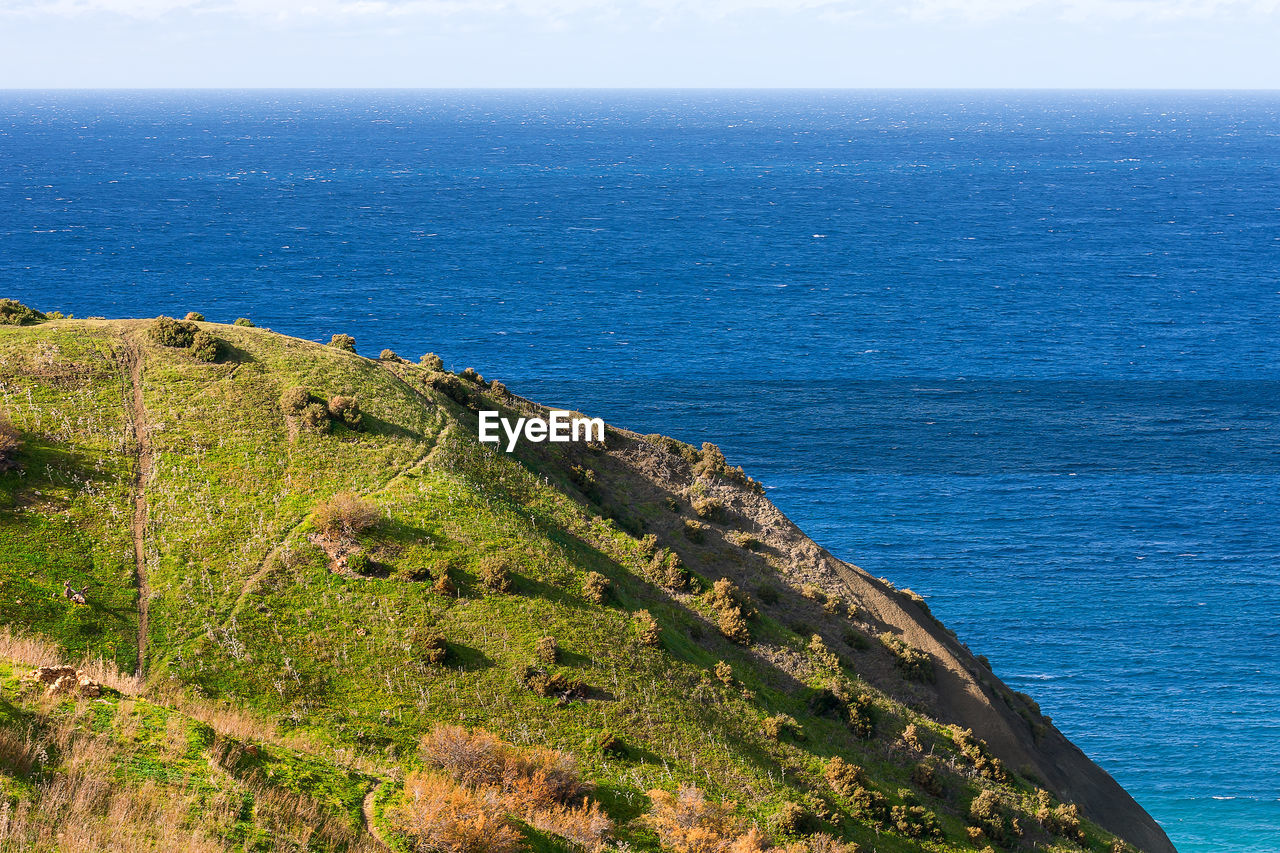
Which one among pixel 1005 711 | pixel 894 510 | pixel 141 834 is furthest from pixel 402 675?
pixel 894 510

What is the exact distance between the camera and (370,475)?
44.8 m

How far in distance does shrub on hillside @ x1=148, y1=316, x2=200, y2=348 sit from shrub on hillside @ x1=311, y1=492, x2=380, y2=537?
16472 mm

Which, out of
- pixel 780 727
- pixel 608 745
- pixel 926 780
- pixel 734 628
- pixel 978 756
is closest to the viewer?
pixel 608 745

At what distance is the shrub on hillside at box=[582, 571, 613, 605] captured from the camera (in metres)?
40.7

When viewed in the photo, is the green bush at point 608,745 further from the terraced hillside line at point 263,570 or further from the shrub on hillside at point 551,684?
the terraced hillside line at point 263,570

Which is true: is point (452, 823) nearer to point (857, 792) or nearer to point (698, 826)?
point (698, 826)

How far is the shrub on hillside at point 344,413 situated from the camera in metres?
A: 47.5

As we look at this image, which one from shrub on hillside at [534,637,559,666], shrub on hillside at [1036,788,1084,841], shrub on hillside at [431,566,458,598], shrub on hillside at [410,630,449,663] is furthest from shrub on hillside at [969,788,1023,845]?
shrub on hillside at [431,566,458,598]

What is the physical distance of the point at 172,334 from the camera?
167ft

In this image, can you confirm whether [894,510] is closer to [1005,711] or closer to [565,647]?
[1005,711]

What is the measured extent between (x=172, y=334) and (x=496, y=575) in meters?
24.9

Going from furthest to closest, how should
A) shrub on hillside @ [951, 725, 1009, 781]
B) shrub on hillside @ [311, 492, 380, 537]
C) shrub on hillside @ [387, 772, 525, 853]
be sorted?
shrub on hillside @ [951, 725, 1009, 781] < shrub on hillside @ [311, 492, 380, 537] < shrub on hillside @ [387, 772, 525, 853]

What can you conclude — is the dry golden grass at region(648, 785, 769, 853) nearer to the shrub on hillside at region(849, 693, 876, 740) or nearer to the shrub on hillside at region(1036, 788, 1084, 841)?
the shrub on hillside at region(849, 693, 876, 740)

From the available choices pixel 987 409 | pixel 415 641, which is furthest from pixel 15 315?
pixel 987 409
